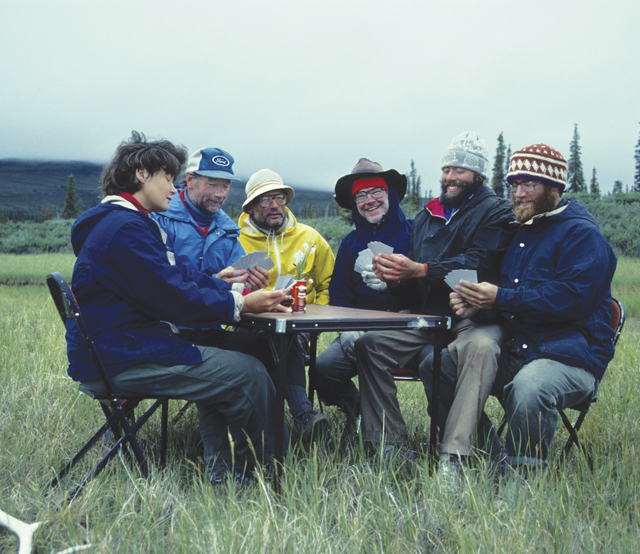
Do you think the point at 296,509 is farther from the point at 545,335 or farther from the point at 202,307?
the point at 545,335

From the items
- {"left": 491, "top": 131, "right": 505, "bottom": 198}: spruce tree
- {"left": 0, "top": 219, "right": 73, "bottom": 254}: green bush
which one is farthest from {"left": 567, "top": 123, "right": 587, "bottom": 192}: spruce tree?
{"left": 0, "top": 219, "right": 73, "bottom": 254}: green bush

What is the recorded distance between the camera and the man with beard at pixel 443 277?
3.17 metres

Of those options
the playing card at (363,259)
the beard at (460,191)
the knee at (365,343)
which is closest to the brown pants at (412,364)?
the knee at (365,343)

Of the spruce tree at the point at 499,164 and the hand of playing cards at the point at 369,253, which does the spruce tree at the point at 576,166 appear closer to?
the spruce tree at the point at 499,164

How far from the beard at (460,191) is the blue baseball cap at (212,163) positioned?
1.52 metres

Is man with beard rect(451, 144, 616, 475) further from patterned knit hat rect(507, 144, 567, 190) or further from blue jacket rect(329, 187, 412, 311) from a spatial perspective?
blue jacket rect(329, 187, 412, 311)

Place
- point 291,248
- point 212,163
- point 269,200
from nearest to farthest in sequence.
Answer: point 212,163, point 269,200, point 291,248

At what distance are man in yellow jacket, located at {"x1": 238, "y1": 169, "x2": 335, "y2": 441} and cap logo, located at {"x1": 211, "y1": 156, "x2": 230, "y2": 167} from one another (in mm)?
285

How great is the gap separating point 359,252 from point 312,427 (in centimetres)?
132

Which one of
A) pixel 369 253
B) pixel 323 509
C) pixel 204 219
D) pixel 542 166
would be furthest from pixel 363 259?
pixel 323 509

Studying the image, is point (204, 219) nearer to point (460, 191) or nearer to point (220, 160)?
point (220, 160)

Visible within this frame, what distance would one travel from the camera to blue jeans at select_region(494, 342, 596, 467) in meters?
2.78

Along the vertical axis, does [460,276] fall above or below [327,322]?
above

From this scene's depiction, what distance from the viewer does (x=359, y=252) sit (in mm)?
4078
